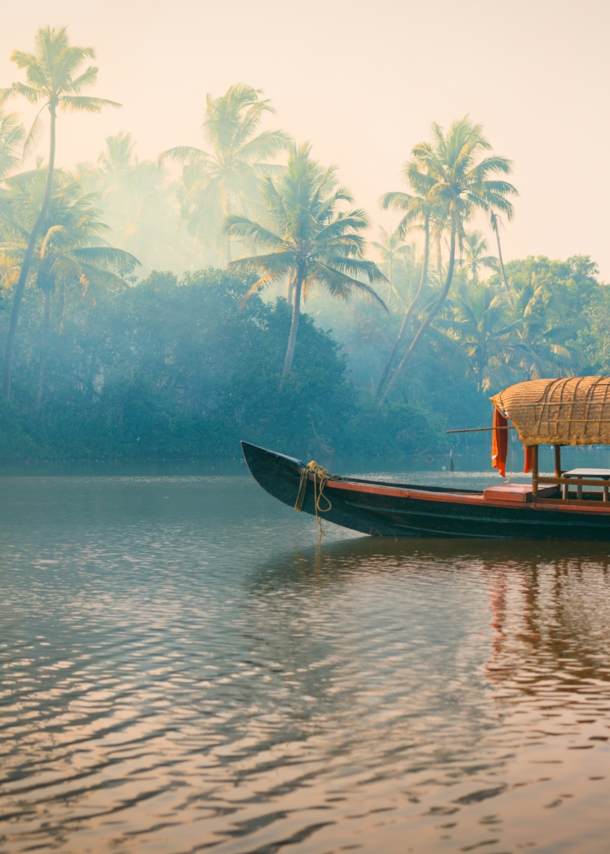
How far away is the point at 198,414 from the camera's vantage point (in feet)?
180

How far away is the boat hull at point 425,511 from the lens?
1906 cm

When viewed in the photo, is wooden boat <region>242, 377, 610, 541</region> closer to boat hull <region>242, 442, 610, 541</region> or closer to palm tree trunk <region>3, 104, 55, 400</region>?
boat hull <region>242, 442, 610, 541</region>

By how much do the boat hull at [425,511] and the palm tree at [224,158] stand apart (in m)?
42.4

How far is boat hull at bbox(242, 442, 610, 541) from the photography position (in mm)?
19062

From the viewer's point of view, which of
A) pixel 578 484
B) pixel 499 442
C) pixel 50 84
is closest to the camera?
pixel 578 484

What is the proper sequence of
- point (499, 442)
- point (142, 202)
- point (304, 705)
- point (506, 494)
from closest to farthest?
point (304, 705) < point (506, 494) < point (499, 442) < point (142, 202)

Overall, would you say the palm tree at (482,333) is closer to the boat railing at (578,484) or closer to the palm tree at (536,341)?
the palm tree at (536,341)

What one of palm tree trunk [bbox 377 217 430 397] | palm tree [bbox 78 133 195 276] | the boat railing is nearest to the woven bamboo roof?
the boat railing

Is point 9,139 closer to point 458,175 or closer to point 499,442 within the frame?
point 458,175

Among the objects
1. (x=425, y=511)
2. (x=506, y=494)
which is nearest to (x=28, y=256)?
(x=425, y=511)

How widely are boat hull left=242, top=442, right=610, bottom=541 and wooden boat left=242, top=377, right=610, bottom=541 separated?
19mm

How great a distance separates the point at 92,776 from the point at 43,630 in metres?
5.14

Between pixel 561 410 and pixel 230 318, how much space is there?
40348 millimetres

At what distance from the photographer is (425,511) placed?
19.7 meters
